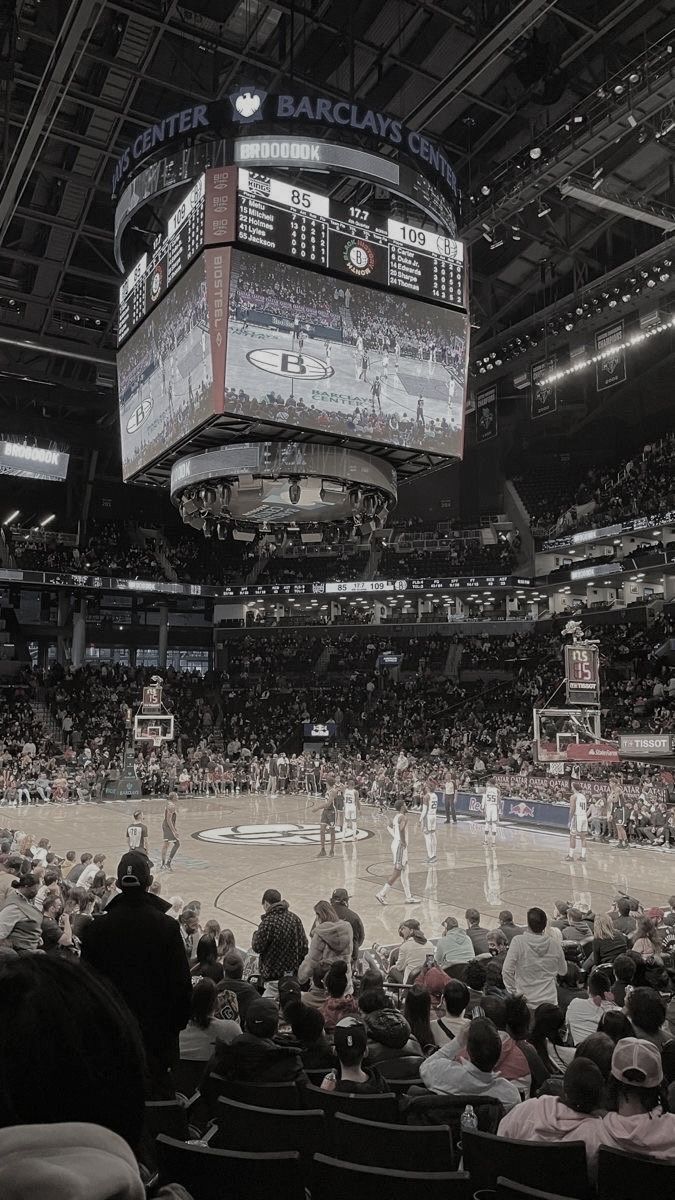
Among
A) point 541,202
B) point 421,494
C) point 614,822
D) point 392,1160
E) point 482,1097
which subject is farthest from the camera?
point 421,494

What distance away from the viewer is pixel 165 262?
13.0 metres

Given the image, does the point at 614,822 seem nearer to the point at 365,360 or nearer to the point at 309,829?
the point at 309,829

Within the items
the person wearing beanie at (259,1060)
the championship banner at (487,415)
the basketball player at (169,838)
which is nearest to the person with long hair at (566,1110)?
the person wearing beanie at (259,1060)

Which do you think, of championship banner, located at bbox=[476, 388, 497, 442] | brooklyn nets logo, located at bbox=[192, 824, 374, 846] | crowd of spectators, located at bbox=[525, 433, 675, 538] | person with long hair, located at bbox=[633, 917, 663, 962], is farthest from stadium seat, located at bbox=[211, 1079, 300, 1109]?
crowd of spectators, located at bbox=[525, 433, 675, 538]

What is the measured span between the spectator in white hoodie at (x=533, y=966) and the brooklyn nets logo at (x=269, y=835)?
14.0 m

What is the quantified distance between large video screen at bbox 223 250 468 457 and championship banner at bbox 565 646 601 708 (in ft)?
19.3

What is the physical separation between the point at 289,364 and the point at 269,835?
13842 mm

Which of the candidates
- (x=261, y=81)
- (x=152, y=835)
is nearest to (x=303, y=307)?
(x=261, y=81)

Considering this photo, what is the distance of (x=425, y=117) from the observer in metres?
16.9

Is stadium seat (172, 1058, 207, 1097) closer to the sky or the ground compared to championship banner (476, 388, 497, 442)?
closer to the ground

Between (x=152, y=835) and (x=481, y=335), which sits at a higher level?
(x=481, y=335)

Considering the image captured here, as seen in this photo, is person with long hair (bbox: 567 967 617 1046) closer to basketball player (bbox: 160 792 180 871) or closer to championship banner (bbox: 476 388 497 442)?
basketball player (bbox: 160 792 180 871)

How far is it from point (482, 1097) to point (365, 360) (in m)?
10.7

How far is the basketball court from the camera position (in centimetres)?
1389
